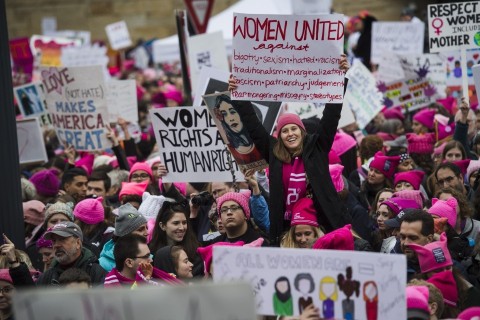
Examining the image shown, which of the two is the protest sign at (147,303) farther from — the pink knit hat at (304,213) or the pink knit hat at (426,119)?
the pink knit hat at (426,119)

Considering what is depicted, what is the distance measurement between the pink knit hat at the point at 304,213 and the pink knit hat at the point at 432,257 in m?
0.76

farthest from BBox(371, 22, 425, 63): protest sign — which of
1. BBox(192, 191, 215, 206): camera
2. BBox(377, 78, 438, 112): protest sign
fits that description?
BBox(192, 191, 215, 206): camera

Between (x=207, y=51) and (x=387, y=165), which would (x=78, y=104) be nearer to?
(x=207, y=51)

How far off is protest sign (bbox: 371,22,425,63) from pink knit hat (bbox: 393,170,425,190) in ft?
27.4

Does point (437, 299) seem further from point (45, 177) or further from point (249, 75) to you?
point (45, 177)

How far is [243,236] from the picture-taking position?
7688 mm

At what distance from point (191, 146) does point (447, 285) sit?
340 centimetres

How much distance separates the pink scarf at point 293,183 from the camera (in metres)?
7.40

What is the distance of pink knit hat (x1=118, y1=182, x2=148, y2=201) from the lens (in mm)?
9211

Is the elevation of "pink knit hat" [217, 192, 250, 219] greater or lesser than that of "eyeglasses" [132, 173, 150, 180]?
greater

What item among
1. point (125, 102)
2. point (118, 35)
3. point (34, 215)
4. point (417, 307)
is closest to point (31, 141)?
point (125, 102)

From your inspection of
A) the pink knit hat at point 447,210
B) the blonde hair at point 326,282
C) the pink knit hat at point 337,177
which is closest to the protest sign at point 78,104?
the pink knit hat at point 337,177

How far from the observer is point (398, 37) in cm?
1745

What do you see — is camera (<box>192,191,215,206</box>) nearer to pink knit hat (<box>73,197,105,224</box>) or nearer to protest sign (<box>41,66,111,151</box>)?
pink knit hat (<box>73,197,105,224</box>)
